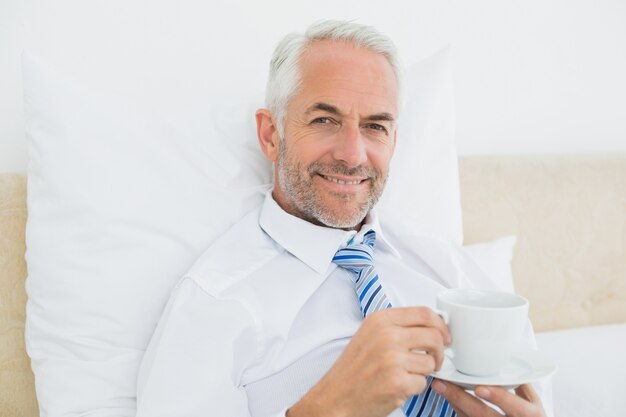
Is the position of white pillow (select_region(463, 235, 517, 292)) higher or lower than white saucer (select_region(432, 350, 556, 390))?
lower

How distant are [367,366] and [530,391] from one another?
33 cm

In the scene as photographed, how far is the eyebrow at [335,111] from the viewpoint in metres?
1.24

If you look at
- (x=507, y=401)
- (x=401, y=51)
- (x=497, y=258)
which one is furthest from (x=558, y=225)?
(x=507, y=401)

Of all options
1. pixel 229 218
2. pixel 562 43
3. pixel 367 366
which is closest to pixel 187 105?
pixel 229 218

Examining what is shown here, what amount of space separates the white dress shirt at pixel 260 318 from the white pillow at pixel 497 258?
31cm

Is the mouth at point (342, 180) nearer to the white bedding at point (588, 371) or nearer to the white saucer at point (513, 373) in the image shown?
the white saucer at point (513, 373)

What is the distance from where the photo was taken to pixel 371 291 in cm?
114

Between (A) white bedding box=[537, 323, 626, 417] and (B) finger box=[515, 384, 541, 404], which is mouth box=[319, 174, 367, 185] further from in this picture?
(A) white bedding box=[537, 323, 626, 417]

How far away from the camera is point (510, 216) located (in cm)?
178

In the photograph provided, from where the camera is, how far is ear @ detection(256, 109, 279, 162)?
134 centimetres

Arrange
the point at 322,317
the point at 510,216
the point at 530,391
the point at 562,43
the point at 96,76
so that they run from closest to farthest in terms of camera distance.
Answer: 1. the point at 530,391
2. the point at 322,317
3. the point at 96,76
4. the point at 510,216
5. the point at 562,43

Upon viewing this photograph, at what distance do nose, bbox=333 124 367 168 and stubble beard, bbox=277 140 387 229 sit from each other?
15 mm

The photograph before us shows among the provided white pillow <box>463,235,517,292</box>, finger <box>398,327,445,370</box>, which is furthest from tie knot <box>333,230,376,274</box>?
white pillow <box>463,235,517,292</box>

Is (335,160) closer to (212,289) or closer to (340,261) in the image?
(340,261)
